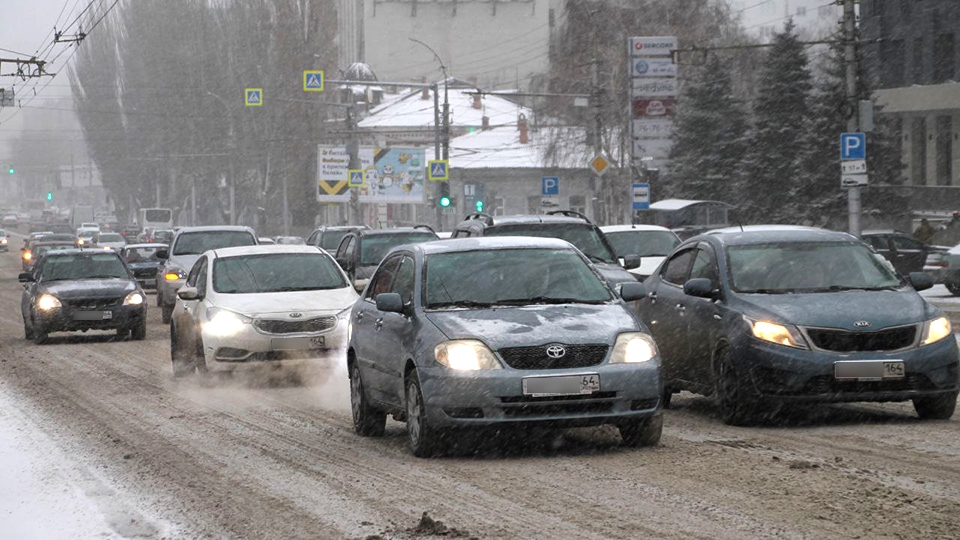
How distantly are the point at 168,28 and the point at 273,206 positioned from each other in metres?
12.7

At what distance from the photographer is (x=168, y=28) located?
9162 cm

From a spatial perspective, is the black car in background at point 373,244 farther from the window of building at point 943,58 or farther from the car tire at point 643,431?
the window of building at point 943,58

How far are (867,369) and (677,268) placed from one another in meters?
2.91

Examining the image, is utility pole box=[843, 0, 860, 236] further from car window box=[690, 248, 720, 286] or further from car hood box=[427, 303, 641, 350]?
car hood box=[427, 303, 641, 350]

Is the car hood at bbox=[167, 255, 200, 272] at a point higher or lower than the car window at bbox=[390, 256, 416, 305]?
lower

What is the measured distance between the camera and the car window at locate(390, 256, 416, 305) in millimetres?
11195

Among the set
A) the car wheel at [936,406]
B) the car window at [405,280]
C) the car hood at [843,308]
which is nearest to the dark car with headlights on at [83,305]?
the car window at [405,280]

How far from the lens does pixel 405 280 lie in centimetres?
1155

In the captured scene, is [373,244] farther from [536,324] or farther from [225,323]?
[536,324]

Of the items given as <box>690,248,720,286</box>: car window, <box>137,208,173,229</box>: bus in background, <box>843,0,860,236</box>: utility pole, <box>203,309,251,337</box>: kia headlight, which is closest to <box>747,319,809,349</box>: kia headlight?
<box>690,248,720,286</box>: car window

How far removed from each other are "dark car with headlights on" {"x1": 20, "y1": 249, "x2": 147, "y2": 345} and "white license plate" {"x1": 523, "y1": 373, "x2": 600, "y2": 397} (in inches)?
610

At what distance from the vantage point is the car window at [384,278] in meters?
12.1

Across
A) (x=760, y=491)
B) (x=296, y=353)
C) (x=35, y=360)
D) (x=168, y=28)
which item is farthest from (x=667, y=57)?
(x=168, y=28)

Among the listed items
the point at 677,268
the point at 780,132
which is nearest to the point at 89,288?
the point at 677,268
